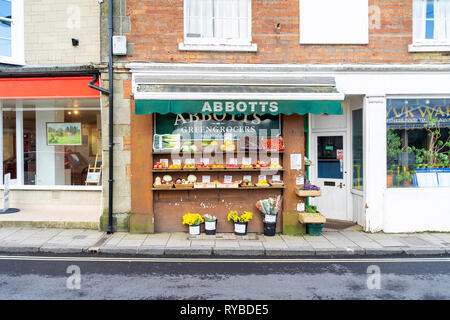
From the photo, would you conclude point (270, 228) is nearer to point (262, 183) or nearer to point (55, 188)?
point (262, 183)

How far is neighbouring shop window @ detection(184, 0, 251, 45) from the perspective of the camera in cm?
885

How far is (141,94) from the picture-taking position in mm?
7801

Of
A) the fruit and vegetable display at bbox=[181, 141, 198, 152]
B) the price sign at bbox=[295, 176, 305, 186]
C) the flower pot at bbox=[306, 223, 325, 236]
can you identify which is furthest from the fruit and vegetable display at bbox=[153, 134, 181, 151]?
the flower pot at bbox=[306, 223, 325, 236]

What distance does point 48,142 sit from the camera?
10.6 m

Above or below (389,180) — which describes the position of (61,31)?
above

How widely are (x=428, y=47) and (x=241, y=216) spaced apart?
A: 20.4 feet

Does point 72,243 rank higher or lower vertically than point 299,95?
lower

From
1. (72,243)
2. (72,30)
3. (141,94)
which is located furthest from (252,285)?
(72,30)

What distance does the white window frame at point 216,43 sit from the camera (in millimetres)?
8602

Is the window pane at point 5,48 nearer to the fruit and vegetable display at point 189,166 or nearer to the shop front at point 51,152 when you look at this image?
the shop front at point 51,152

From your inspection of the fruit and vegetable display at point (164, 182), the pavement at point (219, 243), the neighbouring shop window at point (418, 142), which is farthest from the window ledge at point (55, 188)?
the neighbouring shop window at point (418, 142)

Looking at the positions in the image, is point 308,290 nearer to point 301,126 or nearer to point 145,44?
point 301,126

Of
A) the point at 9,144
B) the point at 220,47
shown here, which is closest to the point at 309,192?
the point at 220,47
